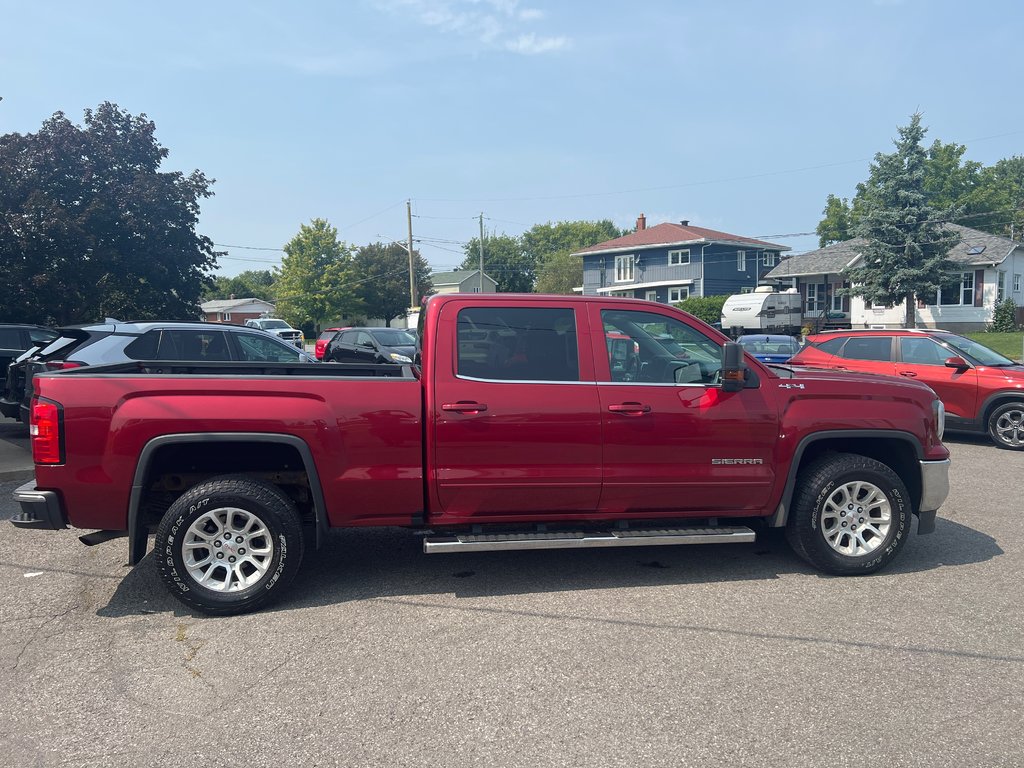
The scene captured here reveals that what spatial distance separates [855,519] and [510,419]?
2.54m

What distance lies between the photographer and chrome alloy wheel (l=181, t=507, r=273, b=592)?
4816 mm

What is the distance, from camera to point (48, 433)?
15.1ft

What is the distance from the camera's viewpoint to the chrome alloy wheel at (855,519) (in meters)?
5.47

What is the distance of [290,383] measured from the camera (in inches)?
190

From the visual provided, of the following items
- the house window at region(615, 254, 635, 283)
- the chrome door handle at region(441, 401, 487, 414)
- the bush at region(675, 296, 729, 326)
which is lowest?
the chrome door handle at region(441, 401, 487, 414)

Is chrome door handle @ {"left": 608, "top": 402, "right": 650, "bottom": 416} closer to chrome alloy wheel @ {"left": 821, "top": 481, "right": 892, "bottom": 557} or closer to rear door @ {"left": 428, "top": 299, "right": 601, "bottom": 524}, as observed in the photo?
rear door @ {"left": 428, "top": 299, "right": 601, "bottom": 524}

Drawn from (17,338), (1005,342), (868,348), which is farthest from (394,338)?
(1005,342)

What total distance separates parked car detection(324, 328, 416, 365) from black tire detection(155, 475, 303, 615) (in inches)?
567

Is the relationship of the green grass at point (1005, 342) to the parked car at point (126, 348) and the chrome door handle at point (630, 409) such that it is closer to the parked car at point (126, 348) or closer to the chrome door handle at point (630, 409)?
the parked car at point (126, 348)

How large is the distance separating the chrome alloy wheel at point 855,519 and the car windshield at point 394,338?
15.7 m

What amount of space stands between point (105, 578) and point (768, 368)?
487 cm

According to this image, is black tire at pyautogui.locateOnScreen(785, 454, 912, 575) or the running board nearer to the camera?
the running board

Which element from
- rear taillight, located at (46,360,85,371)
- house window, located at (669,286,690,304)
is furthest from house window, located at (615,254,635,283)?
rear taillight, located at (46,360,85,371)

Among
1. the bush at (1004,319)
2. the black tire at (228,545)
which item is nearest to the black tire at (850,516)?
the black tire at (228,545)
